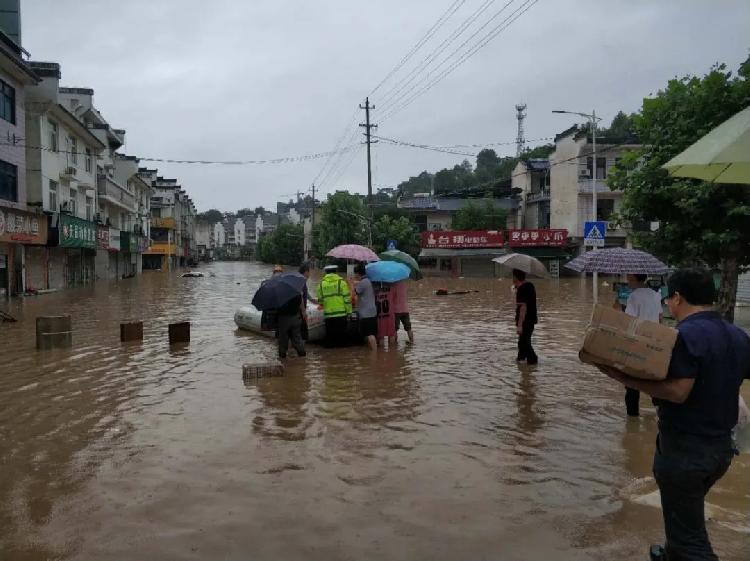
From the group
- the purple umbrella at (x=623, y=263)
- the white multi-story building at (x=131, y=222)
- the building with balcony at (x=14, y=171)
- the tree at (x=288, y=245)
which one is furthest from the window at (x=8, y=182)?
the tree at (x=288, y=245)

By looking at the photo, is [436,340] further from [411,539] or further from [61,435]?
[411,539]

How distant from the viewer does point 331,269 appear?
1144cm

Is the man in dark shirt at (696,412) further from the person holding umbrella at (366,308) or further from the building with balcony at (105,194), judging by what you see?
the building with balcony at (105,194)

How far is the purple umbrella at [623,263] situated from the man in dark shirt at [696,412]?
4.24 metres

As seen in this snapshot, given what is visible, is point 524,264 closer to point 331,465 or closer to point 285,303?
point 285,303

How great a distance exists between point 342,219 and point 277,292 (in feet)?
173

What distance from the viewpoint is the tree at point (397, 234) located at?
5475 cm

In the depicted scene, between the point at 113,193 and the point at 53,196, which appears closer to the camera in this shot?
the point at 53,196

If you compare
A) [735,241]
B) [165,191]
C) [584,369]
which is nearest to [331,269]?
[584,369]

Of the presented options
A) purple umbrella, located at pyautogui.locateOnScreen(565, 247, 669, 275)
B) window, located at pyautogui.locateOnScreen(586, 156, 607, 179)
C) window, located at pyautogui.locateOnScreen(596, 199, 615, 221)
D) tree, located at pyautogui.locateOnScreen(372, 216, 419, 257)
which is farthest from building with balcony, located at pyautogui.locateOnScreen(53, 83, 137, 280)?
purple umbrella, located at pyautogui.locateOnScreen(565, 247, 669, 275)

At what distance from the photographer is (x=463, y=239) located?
51.5 m

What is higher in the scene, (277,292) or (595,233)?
(595,233)

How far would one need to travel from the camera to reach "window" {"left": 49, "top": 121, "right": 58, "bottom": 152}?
3153 centimetres

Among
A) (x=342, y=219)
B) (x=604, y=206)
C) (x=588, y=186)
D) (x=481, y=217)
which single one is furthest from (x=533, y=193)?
(x=342, y=219)
